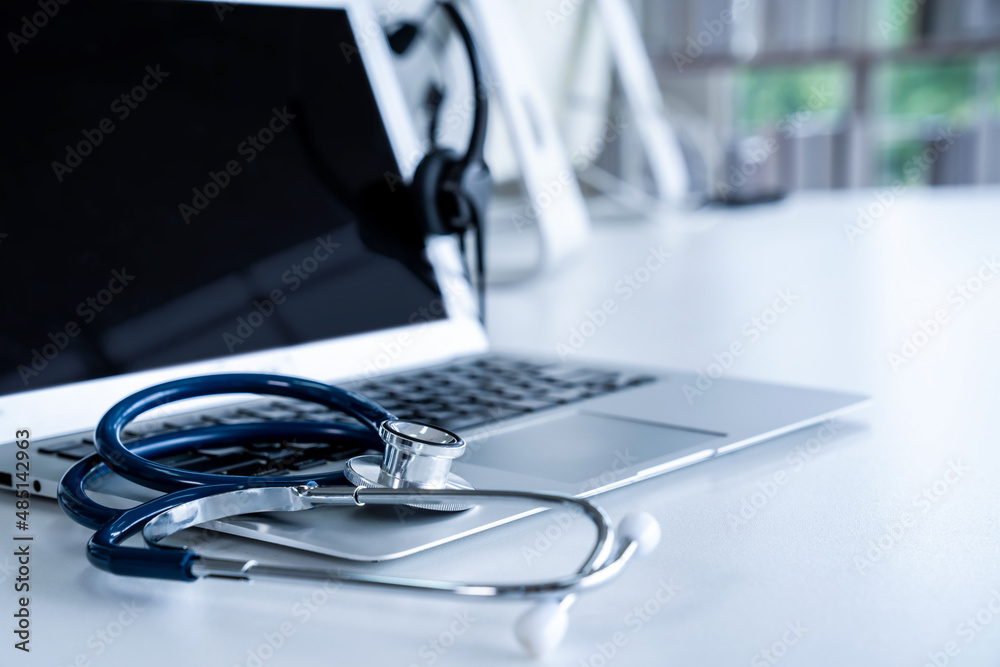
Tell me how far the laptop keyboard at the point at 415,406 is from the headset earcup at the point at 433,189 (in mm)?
135

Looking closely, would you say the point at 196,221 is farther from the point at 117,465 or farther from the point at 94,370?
the point at 117,465

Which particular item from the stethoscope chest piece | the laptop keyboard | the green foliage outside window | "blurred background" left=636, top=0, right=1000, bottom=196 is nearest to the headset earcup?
the laptop keyboard

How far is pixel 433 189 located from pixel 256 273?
187mm

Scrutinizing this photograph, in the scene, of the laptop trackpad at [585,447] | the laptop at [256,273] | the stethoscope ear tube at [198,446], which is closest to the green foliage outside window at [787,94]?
the laptop at [256,273]

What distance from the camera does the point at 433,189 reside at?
85 centimetres

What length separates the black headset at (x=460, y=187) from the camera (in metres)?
0.85

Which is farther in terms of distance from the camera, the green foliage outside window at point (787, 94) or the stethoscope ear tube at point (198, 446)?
the green foliage outside window at point (787, 94)

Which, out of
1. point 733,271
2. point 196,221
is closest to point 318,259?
point 196,221

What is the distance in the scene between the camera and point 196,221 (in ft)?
2.30

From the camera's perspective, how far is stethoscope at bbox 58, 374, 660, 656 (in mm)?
314

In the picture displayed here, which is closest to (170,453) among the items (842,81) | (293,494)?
(293,494)

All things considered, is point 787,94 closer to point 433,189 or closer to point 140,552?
point 433,189

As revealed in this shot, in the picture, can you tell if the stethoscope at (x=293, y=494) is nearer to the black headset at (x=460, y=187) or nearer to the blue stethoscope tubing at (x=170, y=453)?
the blue stethoscope tubing at (x=170, y=453)

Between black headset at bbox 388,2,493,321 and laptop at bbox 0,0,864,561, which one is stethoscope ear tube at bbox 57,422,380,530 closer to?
laptop at bbox 0,0,864,561
